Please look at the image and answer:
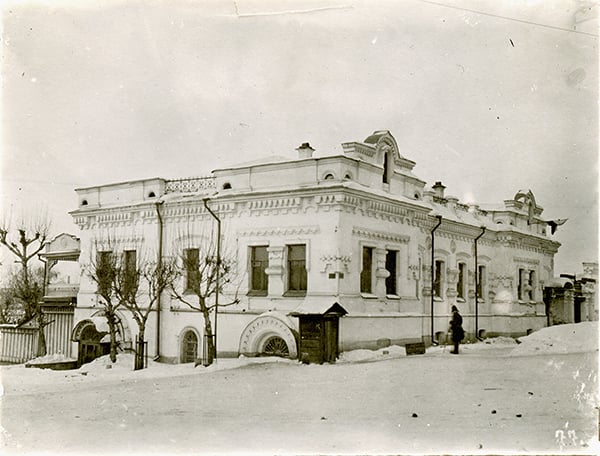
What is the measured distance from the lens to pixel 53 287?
2316 centimetres

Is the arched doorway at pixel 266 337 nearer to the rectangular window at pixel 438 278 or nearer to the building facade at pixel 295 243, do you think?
the building facade at pixel 295 243

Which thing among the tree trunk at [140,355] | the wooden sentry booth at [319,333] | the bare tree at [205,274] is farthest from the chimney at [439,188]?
the tree trunk at [140,355]

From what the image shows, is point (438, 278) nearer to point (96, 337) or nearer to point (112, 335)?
point (112, 335)

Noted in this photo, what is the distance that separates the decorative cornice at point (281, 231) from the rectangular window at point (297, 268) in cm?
43

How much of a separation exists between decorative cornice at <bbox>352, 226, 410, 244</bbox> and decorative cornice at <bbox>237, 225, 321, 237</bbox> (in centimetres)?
116

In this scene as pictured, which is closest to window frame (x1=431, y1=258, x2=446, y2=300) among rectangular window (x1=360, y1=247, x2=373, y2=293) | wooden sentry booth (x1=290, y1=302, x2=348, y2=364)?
rectangular window (x1=360, y1=247, x2=373, y2=293)

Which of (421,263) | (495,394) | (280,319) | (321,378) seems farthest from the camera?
(421,263)

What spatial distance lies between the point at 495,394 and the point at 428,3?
23.2 ft

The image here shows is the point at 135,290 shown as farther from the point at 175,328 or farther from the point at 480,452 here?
the point at 480,452

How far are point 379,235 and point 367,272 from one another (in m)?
1.14

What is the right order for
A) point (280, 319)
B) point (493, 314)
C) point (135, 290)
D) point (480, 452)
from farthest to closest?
point (493, 314) < point (135, 290) < point (280, 319) < point (480, 452)

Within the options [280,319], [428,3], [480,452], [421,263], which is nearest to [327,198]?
[280,319]

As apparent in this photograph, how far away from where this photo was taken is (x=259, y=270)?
64.1ft

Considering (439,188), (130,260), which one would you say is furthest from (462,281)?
(130,260)
